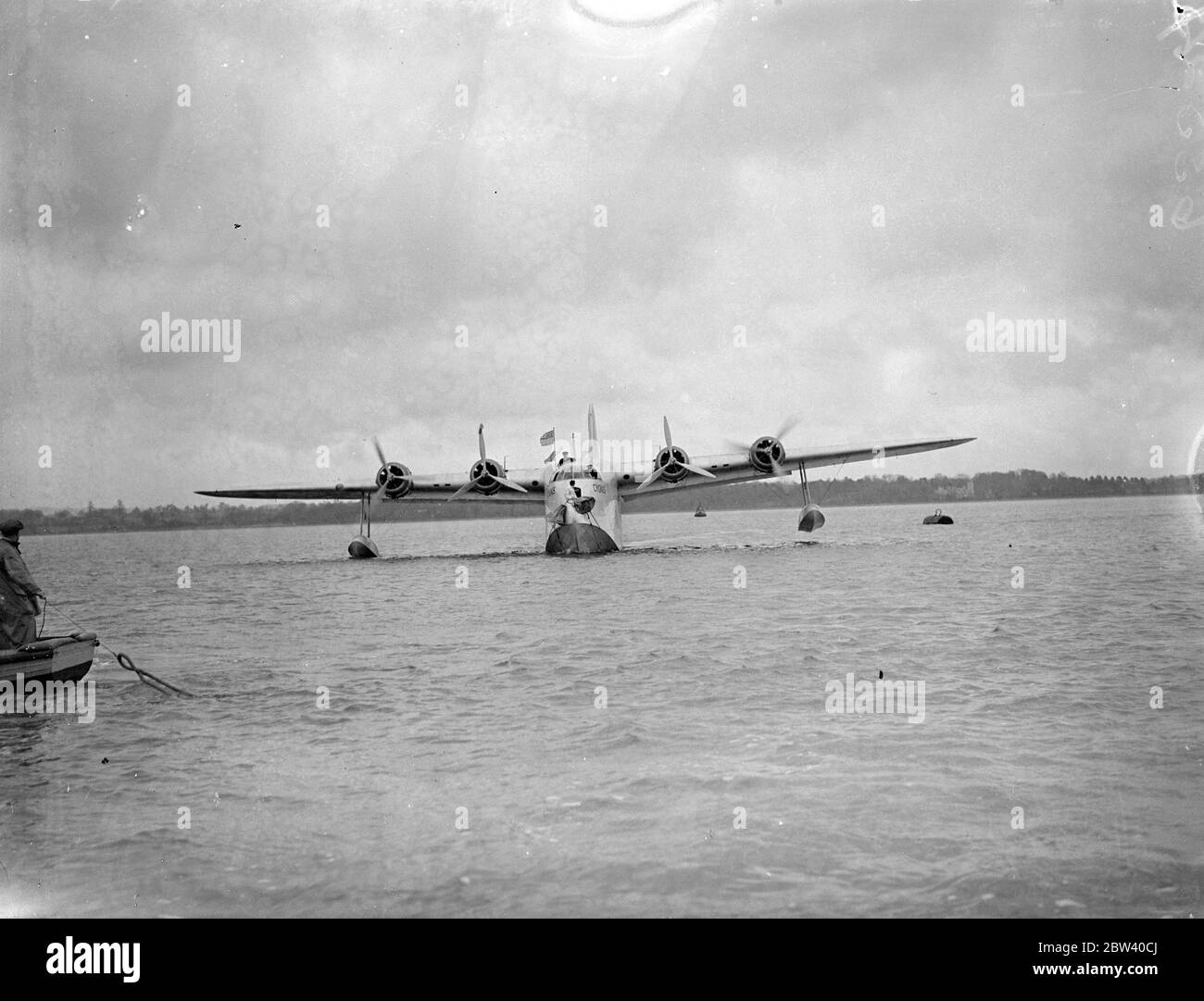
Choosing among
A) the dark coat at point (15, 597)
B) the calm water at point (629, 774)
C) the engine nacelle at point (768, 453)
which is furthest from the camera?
the engine nacelle at point (768, 453)

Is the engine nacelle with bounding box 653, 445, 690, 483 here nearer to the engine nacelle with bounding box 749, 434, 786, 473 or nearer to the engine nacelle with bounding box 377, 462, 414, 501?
the engine nacelle with bounding box 749, 434, 786, 473

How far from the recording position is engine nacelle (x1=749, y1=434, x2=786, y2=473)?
33.3m

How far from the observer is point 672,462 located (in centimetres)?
3384

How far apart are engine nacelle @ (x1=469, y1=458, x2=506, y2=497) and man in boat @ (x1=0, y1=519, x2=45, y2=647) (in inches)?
969

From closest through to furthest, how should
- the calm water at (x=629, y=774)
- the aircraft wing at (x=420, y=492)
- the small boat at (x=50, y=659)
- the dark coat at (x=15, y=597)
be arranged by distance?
the calm water at (x=629, y=774)
the small boat at (x=50, y=659)
the dark coat at (x=15, y=597)
the aircraft wing at (x=420, y=492)

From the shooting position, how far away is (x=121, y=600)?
2923 cm

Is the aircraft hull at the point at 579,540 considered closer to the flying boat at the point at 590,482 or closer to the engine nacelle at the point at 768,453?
the flying boat at the point at 590,482

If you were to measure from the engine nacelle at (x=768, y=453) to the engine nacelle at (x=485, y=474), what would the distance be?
9840mm

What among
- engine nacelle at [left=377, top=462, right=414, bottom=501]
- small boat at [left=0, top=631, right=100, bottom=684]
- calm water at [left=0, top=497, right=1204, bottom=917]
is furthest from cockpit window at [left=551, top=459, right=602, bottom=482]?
small boat at [left=0, top=631, right=100, bottom=684]

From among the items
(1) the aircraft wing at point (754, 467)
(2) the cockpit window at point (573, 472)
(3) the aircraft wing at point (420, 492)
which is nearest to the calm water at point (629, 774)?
(2) the cockpit window at point (573, 472)

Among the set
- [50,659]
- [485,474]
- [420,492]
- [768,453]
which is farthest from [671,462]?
[50,659]

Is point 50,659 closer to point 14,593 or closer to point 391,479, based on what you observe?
point 14,593

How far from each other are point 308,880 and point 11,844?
286 cm

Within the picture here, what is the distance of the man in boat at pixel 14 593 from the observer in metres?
10.7
